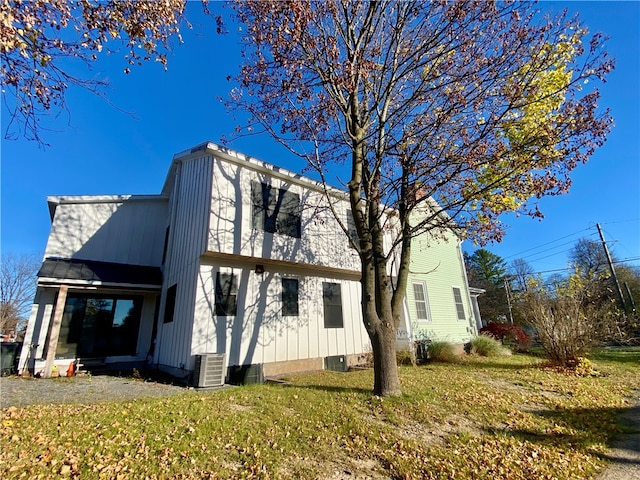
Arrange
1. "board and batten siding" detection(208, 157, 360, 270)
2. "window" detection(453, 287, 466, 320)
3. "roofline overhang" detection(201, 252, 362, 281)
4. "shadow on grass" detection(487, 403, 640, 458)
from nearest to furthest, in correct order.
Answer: "shadow on grass" detection(487, 403, 640, 458) < "board and batten siding" detection(208, 157, 360, 270) < "roofline overhang" detection(201, 252, 362, 281) < "window" detection(453, 287, 466, 320)

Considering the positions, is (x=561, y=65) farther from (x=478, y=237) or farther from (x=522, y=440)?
(x=522, y=440)

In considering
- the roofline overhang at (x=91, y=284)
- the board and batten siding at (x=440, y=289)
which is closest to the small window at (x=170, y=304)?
the roofline overhang at (x=91, y=284)

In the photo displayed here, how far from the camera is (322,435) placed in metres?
4.35

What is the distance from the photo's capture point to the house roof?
9.16 meters

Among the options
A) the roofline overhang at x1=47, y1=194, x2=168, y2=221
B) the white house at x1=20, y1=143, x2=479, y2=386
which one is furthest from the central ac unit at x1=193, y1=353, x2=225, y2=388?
the roofline overhang at x1=47, y1=194, x2=168, y2=221

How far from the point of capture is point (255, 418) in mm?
4957

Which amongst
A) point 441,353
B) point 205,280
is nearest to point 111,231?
point 205,280

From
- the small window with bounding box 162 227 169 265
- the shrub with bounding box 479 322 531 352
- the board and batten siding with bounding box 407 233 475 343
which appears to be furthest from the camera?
the shrub with bounding box 479 322 531 352

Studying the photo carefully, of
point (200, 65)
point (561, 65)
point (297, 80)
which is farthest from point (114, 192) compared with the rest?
point (561, 65)

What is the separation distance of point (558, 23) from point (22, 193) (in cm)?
1472

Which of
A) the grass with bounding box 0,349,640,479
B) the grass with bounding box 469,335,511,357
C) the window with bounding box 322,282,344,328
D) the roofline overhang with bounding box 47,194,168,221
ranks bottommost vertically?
the grass with bounding box 0,349,640,479

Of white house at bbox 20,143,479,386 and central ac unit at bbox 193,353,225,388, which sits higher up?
white house at bbox 20,143,479,386

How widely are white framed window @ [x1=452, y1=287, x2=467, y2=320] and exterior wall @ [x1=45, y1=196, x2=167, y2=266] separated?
14.6 metres

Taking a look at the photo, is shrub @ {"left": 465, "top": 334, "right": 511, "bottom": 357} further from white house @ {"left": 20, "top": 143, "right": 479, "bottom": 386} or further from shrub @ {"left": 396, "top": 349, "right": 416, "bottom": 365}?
shrub @ {"left": 396, "top": 349, "right": 416, "bottom": 365}
